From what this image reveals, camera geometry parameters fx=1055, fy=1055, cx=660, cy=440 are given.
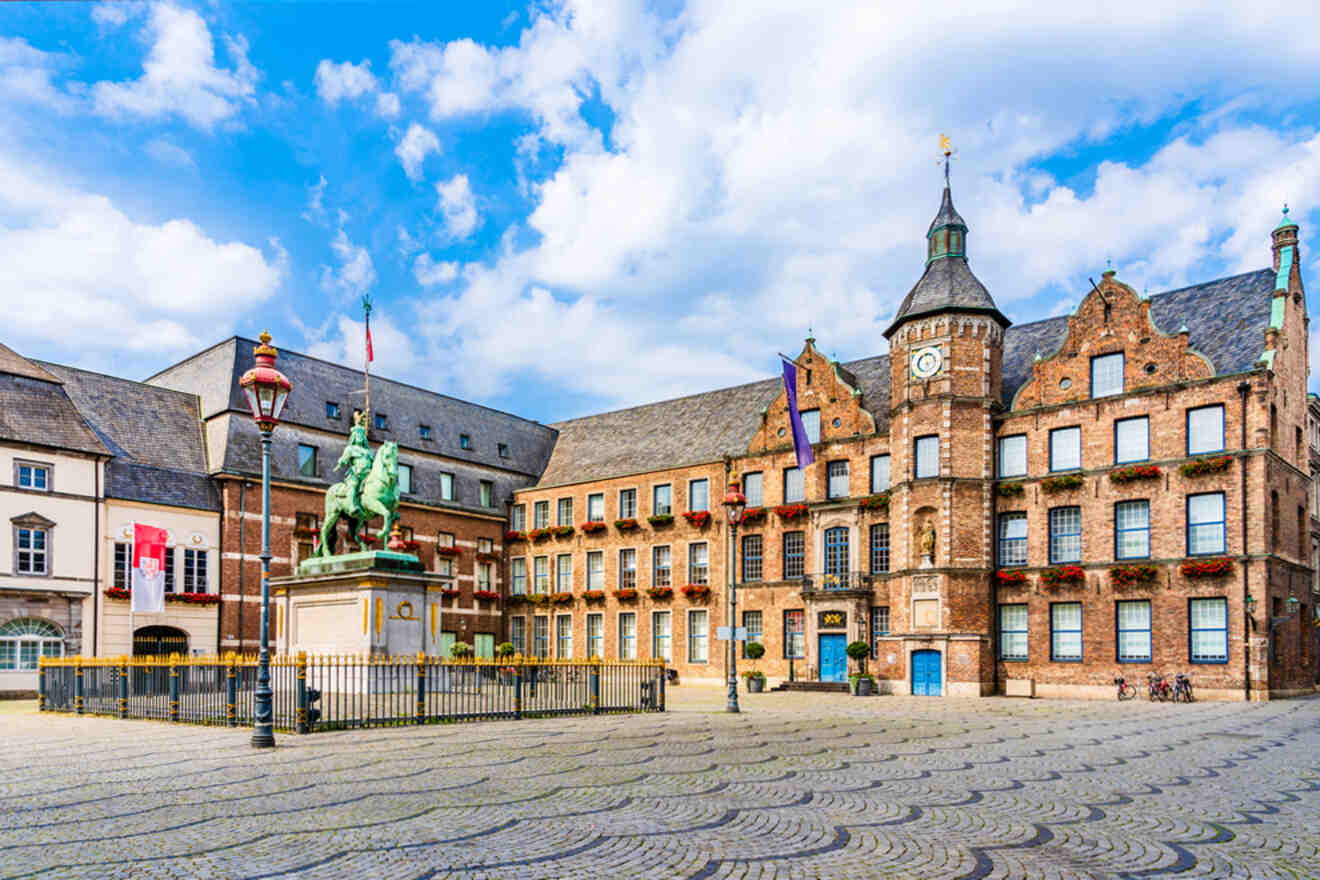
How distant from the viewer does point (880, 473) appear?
143 ft

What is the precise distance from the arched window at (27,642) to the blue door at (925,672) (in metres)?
30.6

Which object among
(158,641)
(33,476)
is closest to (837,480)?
(158,641)

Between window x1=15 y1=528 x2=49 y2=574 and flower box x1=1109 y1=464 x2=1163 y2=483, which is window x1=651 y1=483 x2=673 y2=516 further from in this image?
window x1=15 y1=528 x2=49 y2=574

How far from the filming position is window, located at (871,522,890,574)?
42.8m

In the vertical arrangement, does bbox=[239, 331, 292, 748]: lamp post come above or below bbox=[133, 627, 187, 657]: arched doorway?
above

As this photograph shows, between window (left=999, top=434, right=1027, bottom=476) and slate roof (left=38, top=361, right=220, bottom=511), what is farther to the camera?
slate roof (left=38, top=361, right=220, bottom=511)

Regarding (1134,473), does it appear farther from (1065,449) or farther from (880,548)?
(880,548)

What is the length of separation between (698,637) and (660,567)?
3960 millimetres

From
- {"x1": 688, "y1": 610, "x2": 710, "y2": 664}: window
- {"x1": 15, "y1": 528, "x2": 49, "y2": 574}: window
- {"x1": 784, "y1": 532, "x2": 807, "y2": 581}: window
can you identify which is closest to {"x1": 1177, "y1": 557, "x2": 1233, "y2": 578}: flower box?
{"x1": 784, "y1": 532, "x2": 807, "y2": 581}: window

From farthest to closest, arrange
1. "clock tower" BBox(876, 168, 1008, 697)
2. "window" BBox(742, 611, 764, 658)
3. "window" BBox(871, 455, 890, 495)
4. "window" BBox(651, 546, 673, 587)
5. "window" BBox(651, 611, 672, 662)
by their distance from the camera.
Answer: "window" BBox(651, 546, 673, 587) → "window" BBox(651, 611, 672, 662) → "window" BBox(742, 611, 764, 658) → "window" BBox(871, 455, 890, 495) → "clock tower" BBox(876, 168, 1008, 697)

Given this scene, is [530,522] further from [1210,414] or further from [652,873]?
[652,873]

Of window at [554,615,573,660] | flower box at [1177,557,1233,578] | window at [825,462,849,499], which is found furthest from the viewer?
window at [554,615,573,660]

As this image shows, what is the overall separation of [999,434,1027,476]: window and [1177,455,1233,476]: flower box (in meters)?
5.74

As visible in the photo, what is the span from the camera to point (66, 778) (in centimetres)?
1312
